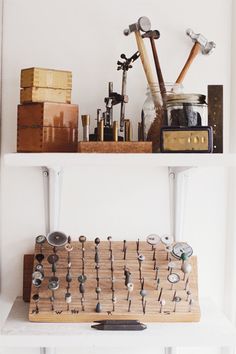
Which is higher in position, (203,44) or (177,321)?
(203,44)

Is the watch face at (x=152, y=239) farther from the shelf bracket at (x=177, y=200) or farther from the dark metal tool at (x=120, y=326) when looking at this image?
the dark metal tool at (x=120, y=326)

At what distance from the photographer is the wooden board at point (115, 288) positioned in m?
1.40

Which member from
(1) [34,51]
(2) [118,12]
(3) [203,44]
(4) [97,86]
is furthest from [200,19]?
(1) [34,51]

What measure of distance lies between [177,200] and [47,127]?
447 mm

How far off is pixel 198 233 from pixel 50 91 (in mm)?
596

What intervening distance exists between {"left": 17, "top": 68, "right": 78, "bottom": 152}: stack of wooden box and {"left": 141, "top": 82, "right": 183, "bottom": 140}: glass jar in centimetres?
18

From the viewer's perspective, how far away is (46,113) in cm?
135

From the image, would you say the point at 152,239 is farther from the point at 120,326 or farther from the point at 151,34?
the point at 151,34

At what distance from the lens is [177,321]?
1.41m

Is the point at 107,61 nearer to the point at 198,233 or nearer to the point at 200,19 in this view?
the point at 200,19

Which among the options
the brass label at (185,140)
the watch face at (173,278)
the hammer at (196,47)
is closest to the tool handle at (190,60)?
the hammer at (196,47)

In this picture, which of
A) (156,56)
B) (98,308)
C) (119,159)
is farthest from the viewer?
(156,56)

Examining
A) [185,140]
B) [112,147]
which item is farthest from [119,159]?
[185,140]

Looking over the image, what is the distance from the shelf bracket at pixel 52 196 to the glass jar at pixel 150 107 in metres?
0.27
